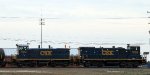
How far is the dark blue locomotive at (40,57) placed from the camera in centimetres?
6556

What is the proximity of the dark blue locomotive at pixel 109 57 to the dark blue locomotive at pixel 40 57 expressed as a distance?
2.59 m

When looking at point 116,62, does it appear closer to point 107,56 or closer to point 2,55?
point 107,56

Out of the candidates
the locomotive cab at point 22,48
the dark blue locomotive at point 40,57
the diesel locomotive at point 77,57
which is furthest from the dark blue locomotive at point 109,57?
the locomotive cab at point 22,48

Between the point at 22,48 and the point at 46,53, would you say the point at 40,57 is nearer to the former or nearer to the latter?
the point at 46,53

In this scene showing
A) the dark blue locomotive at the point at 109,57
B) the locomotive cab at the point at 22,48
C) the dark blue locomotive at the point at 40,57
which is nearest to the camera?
the dark blue locomotive at the point at 40,57

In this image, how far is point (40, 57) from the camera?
66188 millimetres

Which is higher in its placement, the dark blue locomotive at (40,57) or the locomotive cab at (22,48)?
the locomotive cab at (22,48)

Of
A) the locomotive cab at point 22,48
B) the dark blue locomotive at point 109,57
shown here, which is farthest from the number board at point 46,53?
the dark blue locomotive at point 109,57

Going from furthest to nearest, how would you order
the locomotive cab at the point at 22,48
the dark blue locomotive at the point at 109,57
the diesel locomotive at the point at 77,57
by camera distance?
the locomotive cab at the point at 22,48
the dark blue locomotive at the point at 109,57
the diesel locomotive at the point at 77,57

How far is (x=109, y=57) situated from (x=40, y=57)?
34.0 feet

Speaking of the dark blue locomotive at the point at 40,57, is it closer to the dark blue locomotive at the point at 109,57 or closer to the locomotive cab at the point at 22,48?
the locomotive cab at the point at 22,48

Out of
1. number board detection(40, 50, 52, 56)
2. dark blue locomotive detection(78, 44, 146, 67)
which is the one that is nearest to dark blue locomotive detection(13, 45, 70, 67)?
number board detection(40, 50, 52, 56)

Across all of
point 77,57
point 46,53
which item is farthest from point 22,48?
point 77,57

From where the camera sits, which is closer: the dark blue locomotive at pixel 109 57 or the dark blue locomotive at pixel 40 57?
the dark blue locomotive at pixel 40 57
